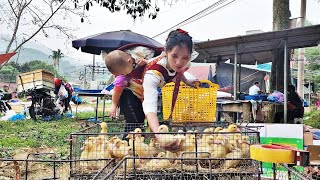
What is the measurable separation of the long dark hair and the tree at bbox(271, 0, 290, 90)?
19.2 feet

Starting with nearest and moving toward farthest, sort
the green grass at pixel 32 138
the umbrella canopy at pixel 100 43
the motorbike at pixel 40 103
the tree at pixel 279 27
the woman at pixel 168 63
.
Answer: the woman at pixel 168 63
the umbrella canopy at pixel 100 43
the green grass at pixel 32 138
the tree at pixel 279 27
the motorbike at pixel 40 103

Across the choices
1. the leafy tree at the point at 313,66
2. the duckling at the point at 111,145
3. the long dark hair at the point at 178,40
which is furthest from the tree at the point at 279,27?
the leafy tree at the point at 313,66

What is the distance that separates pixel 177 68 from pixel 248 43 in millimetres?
4569

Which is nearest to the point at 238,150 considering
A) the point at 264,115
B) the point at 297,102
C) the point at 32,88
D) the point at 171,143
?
the point at 171,143

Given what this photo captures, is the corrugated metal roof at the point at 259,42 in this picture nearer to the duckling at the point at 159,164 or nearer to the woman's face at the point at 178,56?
the woman's face at the point at 178,56

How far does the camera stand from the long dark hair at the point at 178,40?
3.05 meters

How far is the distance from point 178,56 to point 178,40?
0.13 metres

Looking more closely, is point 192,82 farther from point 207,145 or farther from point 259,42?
point 259,42

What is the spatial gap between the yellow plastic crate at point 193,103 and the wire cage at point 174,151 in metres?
0.75

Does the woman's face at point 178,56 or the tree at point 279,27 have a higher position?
the tree at point 279,27

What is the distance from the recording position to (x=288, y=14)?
9.24 metres

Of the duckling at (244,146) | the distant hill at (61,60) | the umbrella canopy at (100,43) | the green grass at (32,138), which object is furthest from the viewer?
the distant hill at (61,60)

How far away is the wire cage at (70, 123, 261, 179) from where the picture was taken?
7.11ft

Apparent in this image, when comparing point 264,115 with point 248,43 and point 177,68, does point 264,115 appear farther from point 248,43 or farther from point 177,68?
point 177,68
